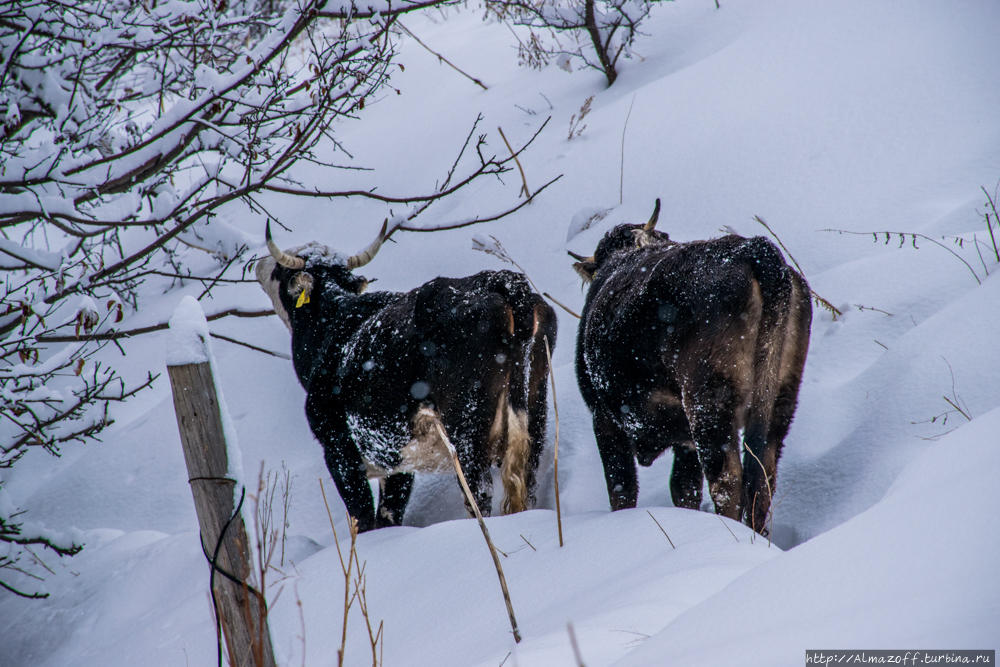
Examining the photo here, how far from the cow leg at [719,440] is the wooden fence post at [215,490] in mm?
2037

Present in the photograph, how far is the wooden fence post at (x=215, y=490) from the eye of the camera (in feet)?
5.74

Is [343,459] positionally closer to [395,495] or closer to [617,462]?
[395,495]

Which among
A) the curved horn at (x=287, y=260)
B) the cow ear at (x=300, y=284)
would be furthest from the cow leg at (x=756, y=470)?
the curved horn at (x=287, y=260)

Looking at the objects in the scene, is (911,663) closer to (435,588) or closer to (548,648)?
(548,648)

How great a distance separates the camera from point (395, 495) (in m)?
4.11

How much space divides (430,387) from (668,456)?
74.7 inches

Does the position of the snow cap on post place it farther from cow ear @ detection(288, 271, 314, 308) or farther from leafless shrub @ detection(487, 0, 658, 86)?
leafless shrub @ detection(487, 0, 658, 86)

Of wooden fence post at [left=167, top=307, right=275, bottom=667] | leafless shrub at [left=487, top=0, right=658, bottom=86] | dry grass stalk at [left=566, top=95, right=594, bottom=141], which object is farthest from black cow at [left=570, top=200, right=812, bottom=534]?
leafless shrub at [left=487, top=0, right=658, bottom=86]

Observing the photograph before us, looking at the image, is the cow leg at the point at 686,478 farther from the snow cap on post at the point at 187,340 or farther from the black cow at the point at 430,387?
the snow cap on post at the point at 187,340

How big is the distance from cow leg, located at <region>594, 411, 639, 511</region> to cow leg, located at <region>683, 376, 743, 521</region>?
70 cm

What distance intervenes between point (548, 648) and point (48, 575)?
433 centimetres

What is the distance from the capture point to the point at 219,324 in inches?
266

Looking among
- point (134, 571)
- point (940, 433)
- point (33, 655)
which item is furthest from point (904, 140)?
point (33, 655)

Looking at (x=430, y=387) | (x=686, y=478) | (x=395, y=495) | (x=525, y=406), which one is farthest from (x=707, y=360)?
(x=395, y=495)
